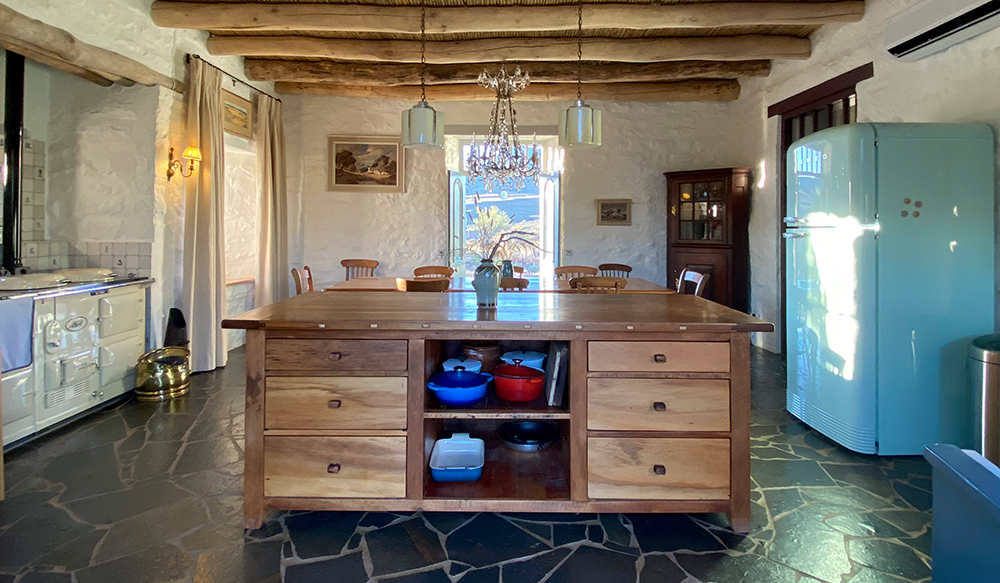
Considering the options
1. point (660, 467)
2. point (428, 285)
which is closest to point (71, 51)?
point (428, 285)

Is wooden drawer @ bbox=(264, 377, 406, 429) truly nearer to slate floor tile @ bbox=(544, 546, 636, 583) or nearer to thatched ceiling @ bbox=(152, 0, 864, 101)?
slate floor tile @ bbox=(544, 546, 636, 583)

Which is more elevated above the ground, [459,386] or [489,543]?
[459,386]

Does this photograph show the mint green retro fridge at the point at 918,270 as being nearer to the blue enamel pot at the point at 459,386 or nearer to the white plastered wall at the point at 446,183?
the blue enamel pot at the point at 459,386

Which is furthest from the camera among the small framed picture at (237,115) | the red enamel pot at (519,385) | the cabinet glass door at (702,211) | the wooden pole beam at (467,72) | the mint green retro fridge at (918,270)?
the cabinet glass door at (702,211)

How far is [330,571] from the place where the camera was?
81.4 inches

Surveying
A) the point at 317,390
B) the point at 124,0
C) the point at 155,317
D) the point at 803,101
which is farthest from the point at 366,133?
the point at 317,390

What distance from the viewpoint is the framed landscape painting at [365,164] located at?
6.97 meters

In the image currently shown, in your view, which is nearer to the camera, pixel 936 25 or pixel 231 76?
pixel 936 25

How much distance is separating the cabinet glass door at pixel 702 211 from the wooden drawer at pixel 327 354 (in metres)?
5.12

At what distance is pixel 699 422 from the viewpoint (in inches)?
89.1

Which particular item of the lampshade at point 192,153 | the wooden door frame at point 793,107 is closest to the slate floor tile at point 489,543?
the wooden door frame at point 793,107

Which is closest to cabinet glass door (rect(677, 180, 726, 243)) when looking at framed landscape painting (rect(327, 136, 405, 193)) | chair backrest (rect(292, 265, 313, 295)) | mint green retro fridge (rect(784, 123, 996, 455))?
mint green retro fridge (rect(784, 123, 996, 455))

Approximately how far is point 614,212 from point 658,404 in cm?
515

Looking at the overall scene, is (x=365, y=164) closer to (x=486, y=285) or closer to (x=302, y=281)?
(x=302, y=281)
